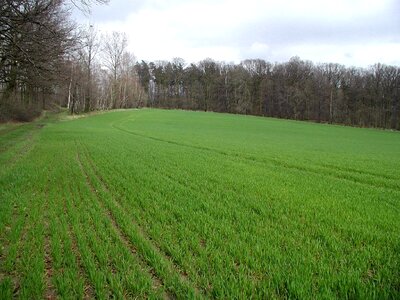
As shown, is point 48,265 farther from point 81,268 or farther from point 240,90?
point 240,90

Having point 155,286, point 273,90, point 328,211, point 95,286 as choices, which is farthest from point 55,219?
point 273,90

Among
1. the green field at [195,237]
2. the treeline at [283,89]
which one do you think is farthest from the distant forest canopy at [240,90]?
the green field at [195,237]

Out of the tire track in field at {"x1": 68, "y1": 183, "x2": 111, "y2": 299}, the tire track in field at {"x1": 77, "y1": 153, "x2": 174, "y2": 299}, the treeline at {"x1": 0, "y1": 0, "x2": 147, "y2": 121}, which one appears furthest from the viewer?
the treeline at {"x1": 0, "y1": 0, "x2": 147, "y2": 121}

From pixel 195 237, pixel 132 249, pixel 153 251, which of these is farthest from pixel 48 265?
pixel 195 237

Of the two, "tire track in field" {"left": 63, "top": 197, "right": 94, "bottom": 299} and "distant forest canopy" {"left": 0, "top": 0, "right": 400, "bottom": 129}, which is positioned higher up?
"distant forest canopy" {"left": 0, "top": 0, "right": 400, "bottom": 129}

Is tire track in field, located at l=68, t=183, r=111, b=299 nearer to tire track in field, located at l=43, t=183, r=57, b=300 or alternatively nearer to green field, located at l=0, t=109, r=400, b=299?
green field, located at l=0, t=109, r=400, b=299

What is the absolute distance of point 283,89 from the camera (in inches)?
3647

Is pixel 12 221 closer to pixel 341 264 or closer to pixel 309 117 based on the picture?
pixel 341 264

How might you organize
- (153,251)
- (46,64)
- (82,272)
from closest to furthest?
(82,272) → (153,251) → (46,64)

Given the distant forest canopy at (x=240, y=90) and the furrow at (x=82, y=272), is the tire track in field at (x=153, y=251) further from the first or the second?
the distant forest canopy at (x=240, y=90)

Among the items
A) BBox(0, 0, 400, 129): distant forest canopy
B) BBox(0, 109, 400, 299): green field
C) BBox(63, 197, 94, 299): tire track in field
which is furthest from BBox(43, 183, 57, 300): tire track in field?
BBox(0, 0, 400, 129): distant forest canopy

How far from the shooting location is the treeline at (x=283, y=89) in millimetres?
79688

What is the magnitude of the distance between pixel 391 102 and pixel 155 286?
90.1 metres

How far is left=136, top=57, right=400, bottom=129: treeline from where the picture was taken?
79688mm
